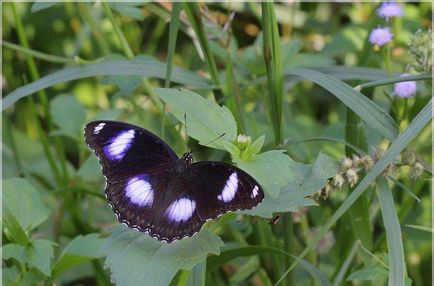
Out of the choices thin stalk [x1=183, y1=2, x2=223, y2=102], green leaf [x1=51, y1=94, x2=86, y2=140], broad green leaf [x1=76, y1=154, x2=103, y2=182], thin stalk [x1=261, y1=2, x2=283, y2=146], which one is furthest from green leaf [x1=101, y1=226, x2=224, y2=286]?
green leaf [x1=51, y1=94, x2=86, y2=140]

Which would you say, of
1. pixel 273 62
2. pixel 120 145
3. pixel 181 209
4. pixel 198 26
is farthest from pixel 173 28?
pixel 181 209

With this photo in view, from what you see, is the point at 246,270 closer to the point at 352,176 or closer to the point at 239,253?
the point at 239,253

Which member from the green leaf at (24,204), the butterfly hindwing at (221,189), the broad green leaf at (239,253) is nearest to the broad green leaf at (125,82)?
the green leaf at (24,204)

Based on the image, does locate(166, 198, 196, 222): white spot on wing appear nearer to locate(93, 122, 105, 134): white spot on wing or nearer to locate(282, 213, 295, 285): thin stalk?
locate(93, 122, 105, 134): white spot on wing

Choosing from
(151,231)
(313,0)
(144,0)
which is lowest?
(151,231)

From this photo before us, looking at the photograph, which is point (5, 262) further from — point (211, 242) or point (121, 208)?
point (211, 242)

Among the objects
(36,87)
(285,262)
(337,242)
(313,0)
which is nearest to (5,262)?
(36,87)
